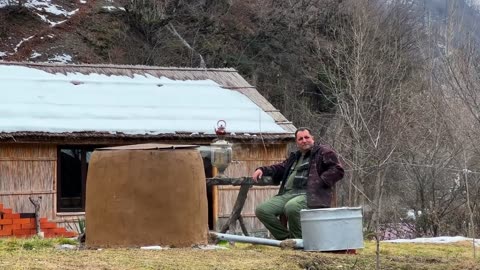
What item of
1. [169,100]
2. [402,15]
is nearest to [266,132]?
[169,100]

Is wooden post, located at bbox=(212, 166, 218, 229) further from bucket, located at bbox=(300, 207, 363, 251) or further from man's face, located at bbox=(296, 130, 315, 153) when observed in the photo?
bucket, located at bbox=(300, 207, 363, 251)

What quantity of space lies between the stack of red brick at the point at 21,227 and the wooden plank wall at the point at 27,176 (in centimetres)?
29

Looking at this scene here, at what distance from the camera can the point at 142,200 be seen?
662 cm

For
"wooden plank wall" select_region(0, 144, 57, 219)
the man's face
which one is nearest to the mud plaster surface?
the man's face

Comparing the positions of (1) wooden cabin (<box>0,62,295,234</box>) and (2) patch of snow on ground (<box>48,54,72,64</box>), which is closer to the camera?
(1) wooden cabin (<box>0,62,295,234</box>)

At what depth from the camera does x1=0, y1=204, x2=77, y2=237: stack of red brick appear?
13.2 metres

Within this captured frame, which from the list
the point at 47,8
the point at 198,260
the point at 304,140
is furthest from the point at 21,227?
the point at 47,8

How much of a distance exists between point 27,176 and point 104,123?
157 cm

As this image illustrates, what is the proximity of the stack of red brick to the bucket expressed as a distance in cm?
695

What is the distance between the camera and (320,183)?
7.61 m

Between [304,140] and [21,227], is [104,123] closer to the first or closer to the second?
[21,227]

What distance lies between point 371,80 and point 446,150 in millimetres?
3801

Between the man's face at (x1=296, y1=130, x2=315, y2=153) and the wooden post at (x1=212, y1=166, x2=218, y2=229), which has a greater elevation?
the man's face at (x1=296, y1=130, x2=315, y2=153)

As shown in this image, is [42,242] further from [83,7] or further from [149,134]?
[83,7]
